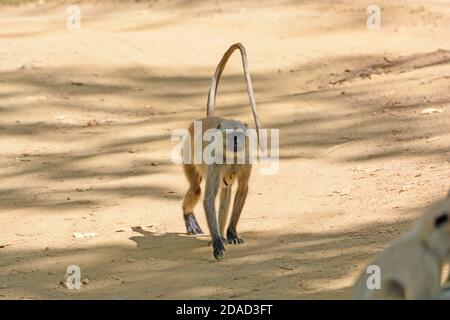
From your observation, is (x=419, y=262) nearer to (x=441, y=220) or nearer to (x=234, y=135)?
(x=441, y=220)

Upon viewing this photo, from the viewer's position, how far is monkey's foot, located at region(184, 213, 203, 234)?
31.6ft

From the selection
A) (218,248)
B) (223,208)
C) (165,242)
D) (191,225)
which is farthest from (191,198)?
(218,248)

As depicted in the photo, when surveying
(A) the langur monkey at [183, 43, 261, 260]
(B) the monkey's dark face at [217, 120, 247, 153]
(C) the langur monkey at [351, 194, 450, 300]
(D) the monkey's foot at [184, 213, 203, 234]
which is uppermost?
(B) the monkey's dark face at [217, 120, 247, 153]

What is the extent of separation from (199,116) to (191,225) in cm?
487

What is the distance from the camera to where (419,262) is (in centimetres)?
550

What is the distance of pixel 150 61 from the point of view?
57.8ft

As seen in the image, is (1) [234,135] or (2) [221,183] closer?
(1) [234,135]

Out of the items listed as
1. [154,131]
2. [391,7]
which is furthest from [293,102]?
[391,7]

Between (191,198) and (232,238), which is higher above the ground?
(191,198)

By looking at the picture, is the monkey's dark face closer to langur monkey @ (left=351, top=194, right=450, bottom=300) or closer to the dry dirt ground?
the dry dirt ground

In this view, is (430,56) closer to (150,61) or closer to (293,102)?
(293,102)

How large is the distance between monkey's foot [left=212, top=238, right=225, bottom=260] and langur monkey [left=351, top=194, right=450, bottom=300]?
3.02 metres

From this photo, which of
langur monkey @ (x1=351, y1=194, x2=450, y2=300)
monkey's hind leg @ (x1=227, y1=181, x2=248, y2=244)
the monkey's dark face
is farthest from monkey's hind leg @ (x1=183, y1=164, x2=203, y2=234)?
langur monkey @ (x1=351, y1=194, x2=450, y2=300)
